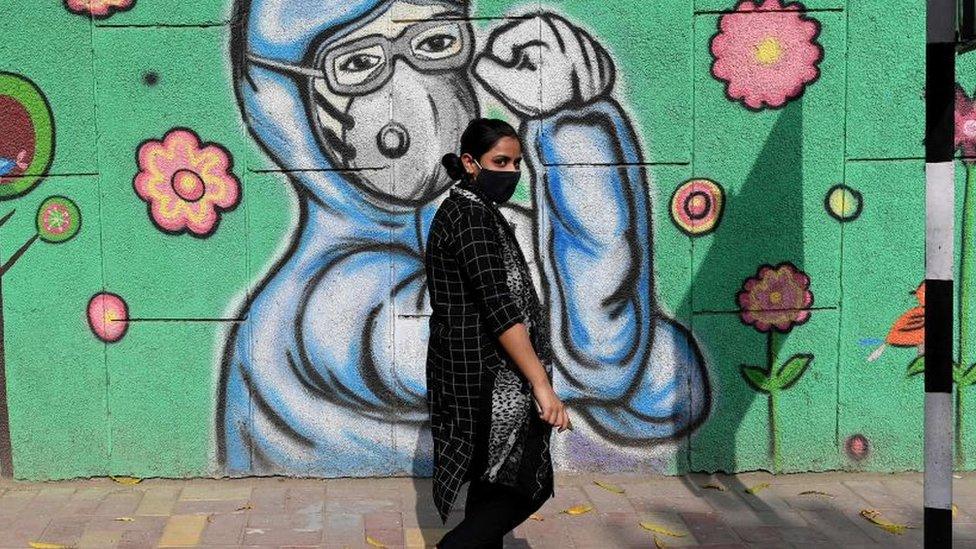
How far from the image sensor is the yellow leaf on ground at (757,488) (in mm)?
5051

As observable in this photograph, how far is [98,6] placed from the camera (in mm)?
4906

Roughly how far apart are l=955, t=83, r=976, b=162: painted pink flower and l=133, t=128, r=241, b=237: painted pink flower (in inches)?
133

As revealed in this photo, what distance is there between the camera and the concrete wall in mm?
4961

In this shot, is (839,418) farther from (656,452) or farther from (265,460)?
(265,460)

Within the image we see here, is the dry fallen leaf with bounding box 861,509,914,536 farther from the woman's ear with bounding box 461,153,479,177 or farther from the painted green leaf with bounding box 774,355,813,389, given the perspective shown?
the woman's ear with bounding box 461,153,479,177

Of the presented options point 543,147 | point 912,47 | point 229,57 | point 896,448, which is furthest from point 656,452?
point 229,57

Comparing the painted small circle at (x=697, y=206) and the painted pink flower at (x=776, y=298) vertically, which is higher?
the painted small circle at (x=697, y=206)

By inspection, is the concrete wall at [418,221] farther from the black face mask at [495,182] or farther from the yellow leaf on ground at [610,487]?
the black face mask at [495,182]

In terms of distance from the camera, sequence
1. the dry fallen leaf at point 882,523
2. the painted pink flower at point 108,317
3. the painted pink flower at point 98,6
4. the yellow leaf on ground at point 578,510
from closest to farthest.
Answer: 1. the dry fallen leaf at point 882,523
2. the yellow leaf on ground at point 578,510
3. the painted pink flower at point 98,6
4. the painted pink flower at point 108,317

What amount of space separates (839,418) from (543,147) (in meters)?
1.92

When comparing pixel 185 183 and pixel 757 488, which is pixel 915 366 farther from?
pixel 185 183

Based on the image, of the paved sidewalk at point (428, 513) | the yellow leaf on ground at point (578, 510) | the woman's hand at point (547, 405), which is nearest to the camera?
the woman's hand at point (547, 405)

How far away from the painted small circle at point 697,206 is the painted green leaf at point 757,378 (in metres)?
0.69

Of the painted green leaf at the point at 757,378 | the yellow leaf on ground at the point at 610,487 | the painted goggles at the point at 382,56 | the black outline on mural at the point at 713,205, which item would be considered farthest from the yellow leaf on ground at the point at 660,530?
the painted goggles at the point at 382,56
